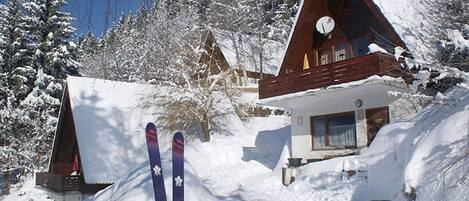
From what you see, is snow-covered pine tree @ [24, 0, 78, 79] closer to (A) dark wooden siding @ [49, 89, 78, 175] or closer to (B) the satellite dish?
(A) dark wooden siding @ [49, 89, 78, 175]

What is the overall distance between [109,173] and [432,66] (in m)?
16.6

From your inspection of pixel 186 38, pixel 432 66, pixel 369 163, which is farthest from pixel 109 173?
pixel 432 66

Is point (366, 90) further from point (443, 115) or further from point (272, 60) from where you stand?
→ point (272, 60)

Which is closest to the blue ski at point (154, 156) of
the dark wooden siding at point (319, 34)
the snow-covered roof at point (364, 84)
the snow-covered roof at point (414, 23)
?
the snow-covered roof at point (414, 23)

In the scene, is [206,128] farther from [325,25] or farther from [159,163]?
[159,163]

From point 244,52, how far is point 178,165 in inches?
1106

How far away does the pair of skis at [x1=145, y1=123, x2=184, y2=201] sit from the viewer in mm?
6488

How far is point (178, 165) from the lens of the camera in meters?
6.75

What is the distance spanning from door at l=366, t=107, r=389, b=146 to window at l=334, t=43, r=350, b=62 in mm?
2719

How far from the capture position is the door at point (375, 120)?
1606 cm

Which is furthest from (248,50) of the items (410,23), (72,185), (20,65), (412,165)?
→ (412,165)

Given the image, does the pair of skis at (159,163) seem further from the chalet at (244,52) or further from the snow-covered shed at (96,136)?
the chalet at (244,52)

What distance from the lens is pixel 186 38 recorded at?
2927 cm

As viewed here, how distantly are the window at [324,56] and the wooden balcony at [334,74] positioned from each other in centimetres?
236
